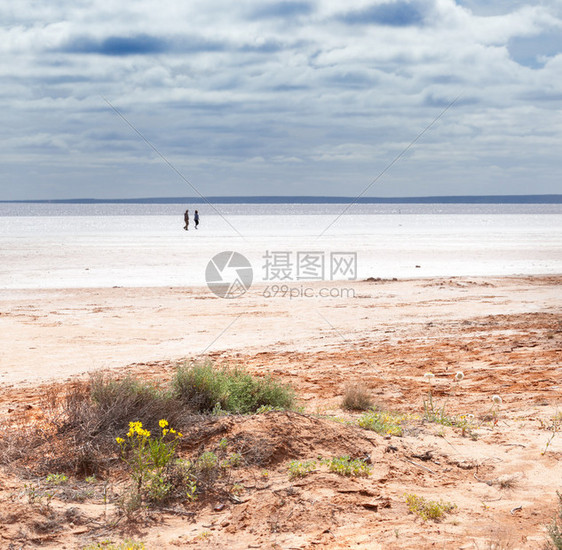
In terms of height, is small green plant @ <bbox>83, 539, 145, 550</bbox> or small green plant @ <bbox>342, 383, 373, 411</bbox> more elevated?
small green plant @ <bbox>342, 383, 373, 411</bbox>

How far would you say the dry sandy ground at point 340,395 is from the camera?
4379 millimetres

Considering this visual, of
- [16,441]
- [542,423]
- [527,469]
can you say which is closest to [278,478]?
[527,469]

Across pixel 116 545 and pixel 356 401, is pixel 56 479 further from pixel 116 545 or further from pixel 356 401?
pixel 356 401

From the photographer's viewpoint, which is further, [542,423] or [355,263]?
[355,263]

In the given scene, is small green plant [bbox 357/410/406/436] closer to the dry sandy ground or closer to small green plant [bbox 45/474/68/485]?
the dry sandy ground

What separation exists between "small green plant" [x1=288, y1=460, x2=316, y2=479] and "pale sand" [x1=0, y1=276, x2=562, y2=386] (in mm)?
5777

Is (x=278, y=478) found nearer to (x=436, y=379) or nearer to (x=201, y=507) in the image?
(x=201, y=507)

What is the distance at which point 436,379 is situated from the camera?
894cm

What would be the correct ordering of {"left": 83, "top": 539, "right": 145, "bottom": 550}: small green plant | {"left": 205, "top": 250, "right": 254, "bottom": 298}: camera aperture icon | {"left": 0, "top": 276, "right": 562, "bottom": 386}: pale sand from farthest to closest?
{"left": 205, "top": 250, "right": 254, "bottom": 298}: camera aperture icon, {"left": 0, "top": 276, "right": 562, "bottom": 386}: pale sand, {"left": 83, "top": 539, "right": 145, "bottom": 550}: small green plant

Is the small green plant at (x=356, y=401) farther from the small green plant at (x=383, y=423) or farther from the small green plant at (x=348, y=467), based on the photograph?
the small green plant at (x=348, y=467)

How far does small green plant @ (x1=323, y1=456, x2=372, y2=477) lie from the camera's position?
5.16 meters

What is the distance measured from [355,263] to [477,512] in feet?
81.4

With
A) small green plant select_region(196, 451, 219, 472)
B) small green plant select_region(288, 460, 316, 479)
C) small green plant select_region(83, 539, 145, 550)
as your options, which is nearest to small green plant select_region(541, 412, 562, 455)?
small green plant select_region(288, 460, 316, 479)

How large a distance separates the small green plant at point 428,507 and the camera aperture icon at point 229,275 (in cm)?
1397
